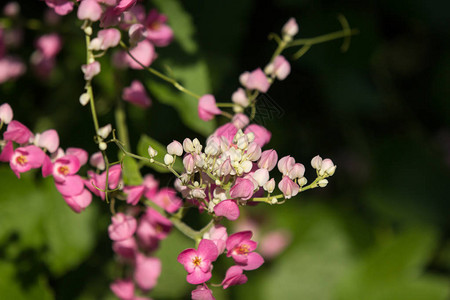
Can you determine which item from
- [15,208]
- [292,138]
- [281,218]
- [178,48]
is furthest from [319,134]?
[15,208]

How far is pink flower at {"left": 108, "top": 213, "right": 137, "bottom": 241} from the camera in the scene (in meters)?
0.68

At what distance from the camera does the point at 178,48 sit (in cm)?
84

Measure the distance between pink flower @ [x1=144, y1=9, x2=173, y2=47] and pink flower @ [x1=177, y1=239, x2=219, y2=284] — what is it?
1.08 ft

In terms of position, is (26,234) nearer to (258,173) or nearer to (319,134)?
(258,173)

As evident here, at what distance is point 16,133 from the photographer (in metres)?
0.64

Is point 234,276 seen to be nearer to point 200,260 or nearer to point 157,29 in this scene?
point 200,260

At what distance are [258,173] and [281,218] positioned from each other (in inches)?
41.4

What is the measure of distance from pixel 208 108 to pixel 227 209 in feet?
0.65

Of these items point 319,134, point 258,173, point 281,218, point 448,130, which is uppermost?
point 258,173

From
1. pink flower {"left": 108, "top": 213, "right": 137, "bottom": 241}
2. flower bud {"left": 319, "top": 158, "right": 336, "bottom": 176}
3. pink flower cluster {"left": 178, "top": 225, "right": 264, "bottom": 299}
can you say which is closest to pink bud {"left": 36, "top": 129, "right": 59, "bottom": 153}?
pink flower {"left": 108, "top": 213, "right": 137, "bottom": 241}

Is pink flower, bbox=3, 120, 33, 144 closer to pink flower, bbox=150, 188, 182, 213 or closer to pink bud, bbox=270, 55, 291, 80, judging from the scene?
pink flower, bbox=150, 188, 182, 213

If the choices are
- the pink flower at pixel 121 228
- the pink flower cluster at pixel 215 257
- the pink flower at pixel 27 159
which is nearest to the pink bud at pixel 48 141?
the pink flower at pixel 27 159

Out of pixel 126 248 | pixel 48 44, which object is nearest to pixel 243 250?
pixel 126 248

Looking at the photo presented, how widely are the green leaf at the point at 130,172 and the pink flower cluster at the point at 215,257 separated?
132 mm
